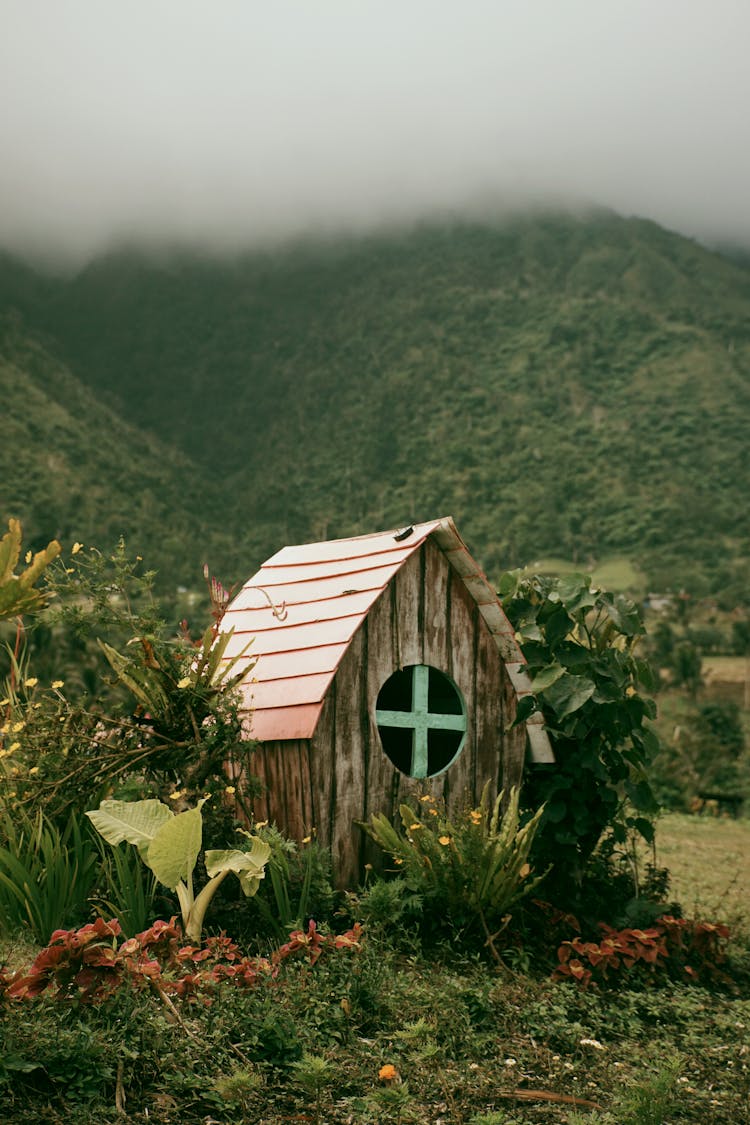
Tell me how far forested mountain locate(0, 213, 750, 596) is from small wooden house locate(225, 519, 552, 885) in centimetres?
3795

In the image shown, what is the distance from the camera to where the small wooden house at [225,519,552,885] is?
243 inches

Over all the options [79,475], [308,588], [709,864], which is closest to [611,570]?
[79,475]

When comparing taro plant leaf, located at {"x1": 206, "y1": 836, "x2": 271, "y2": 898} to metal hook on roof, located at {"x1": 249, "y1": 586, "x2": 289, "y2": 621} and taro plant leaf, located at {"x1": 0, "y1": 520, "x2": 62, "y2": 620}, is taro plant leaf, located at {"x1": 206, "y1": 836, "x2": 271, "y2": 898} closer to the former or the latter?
metal hook on roof, located at {"x1": 249, "y1": 586, "x2": 289, "y2": 621}

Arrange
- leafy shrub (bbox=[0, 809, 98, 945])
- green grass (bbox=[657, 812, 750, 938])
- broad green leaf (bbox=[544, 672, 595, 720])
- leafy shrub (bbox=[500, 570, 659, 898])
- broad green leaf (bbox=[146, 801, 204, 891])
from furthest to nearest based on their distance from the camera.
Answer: green grass (bbox=[657, 812, 750, 938]) → leafy shrub (bbox=[500, 570, 659, 898]) → broad green leaf (bbox=[544, 672, 595, 720]) → leafy shrub (bbox=[0, 809, 98, 945]) → broad green leaf (bbox=[146, 801, 204, 891])

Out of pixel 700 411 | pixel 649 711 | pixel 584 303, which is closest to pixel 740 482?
pixel 700 411

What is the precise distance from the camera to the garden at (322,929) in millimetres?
3988

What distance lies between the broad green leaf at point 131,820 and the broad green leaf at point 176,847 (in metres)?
0.11

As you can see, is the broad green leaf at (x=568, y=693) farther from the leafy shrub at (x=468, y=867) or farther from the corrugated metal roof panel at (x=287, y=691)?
the corrugated metal roof panel at (x=287, y=691)

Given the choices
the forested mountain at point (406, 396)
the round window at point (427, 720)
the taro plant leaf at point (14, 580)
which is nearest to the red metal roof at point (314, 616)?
the round window at point (427, 720)

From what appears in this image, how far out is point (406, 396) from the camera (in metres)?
74.0

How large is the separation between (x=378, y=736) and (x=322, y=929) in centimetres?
130

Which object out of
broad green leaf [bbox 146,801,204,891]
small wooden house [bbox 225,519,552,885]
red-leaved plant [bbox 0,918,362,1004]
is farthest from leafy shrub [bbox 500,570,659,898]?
broad green leaf [bbox 146,801,204,891]

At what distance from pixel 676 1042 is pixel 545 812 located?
1656 millimetres

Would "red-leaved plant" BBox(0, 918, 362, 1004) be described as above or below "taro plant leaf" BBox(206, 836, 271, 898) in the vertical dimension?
below
